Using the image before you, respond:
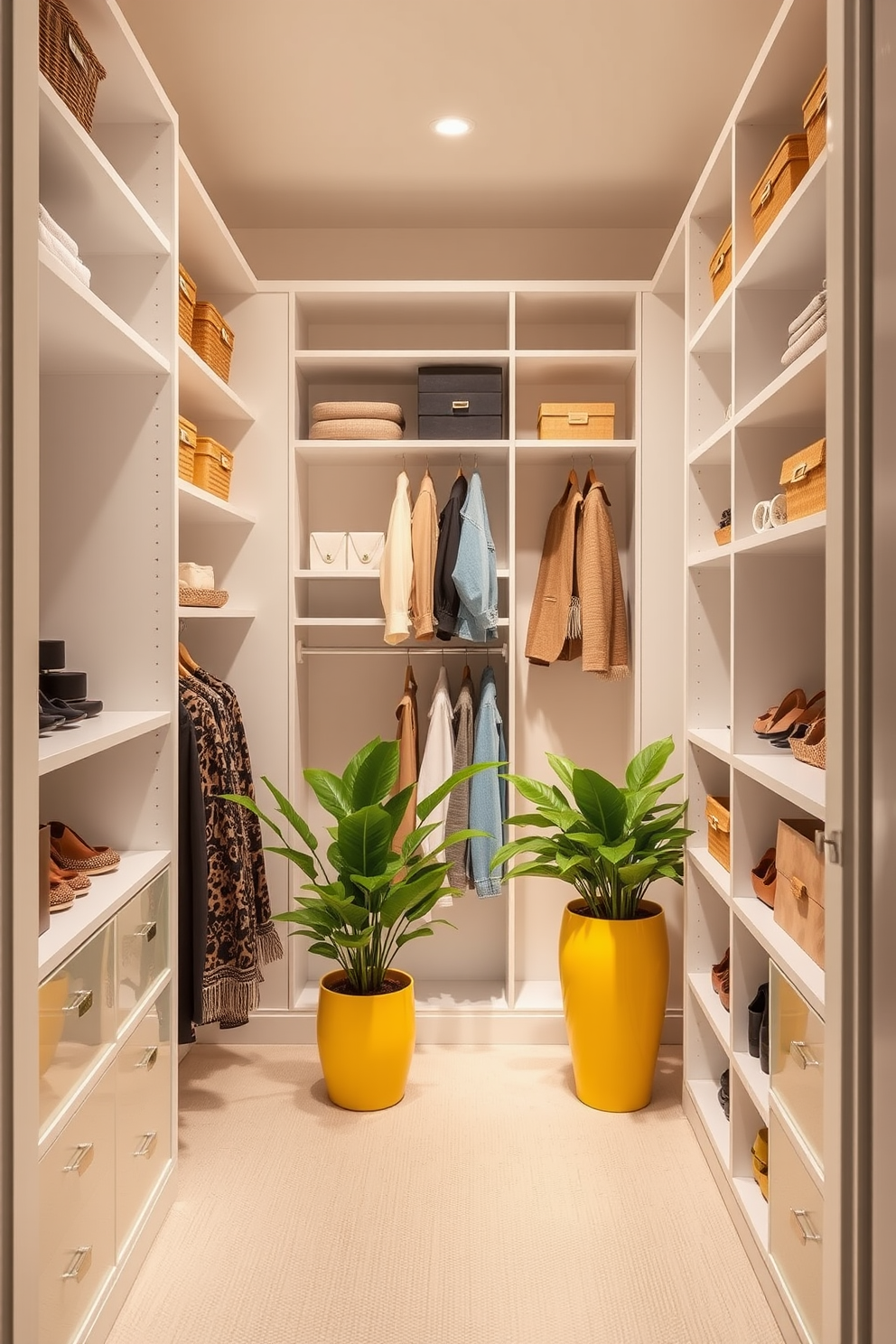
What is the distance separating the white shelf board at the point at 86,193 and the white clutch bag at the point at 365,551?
4.17 feet

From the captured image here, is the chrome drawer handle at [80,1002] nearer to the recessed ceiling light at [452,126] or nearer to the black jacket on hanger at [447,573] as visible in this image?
the black jacket on hanger at [447,573]

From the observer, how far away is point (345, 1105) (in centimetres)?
286

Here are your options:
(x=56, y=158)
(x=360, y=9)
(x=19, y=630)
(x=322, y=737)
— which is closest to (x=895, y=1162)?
(x=19, y=630)

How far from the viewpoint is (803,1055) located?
179 centimetres

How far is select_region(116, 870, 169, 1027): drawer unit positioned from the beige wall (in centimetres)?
235

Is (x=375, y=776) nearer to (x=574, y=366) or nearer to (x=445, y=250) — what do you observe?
(x=574, y=366)

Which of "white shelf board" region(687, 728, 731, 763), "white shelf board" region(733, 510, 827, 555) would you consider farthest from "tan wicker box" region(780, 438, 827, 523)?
"white shelf board" region(687, 728, 731, 763)

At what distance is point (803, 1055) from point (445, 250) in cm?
290

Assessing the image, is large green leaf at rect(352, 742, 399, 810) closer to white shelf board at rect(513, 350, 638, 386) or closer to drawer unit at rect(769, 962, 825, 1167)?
drawer unit at rect(769, 962, 825, 1167)

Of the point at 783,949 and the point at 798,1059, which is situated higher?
the point at 783,949

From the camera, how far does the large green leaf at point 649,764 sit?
2.87m

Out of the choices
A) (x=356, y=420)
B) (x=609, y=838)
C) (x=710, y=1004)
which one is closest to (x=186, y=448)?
(x=356, y=420)

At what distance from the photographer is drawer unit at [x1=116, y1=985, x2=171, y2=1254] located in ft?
6.45

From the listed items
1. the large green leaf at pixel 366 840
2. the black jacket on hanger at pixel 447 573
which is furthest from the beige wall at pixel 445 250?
the large green leaf at pixel 366 840
